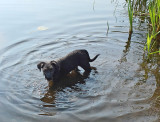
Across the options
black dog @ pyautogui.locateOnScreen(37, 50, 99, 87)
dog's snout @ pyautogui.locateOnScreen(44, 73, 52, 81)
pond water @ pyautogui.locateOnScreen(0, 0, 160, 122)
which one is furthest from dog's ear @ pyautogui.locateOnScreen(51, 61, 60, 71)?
pond water @ pyautogui.locateOnScreen(0, 0, 160, 122)

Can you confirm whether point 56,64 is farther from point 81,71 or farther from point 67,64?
point 81,71

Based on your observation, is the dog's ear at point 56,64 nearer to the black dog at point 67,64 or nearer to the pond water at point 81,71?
the black dog at point 67,64

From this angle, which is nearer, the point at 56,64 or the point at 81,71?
the point at 56,64

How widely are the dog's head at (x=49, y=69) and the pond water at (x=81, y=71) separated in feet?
1.42

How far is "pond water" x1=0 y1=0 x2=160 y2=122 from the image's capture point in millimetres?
4745

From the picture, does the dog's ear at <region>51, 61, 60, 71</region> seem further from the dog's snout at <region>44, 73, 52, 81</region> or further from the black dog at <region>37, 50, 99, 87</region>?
the dog's snout at <region>44, 73, 52, 81</region>

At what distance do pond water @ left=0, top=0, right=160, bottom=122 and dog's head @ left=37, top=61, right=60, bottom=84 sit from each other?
43 centimetres

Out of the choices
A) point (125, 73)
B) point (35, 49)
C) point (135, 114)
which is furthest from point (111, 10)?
point (135, 114)

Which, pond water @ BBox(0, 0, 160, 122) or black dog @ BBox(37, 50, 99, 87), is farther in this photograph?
black dog @ BBox(37, 50, 99, 87)

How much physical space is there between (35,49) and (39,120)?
4.21 meters

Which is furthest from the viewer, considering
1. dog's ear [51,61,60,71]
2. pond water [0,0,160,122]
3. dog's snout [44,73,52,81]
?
dog's ear [51,61,60,71]

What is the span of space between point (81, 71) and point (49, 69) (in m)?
1.66

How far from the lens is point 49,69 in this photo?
Result: 221 inches

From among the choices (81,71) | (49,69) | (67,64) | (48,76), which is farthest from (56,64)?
(81,71)
